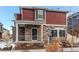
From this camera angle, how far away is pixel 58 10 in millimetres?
3535

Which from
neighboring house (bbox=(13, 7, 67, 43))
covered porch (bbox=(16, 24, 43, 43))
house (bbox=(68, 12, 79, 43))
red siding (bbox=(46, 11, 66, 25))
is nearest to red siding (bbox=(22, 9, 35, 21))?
neighboring house (bbox=(13, 7, 67, 43))

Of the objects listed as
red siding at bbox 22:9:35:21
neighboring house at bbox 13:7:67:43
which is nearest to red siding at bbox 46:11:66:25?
neighboring house at bbox 13:7:67:43

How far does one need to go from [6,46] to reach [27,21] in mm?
498

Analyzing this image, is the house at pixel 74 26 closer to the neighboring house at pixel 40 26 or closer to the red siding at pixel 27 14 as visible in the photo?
the neighboring house at pixel 40 26

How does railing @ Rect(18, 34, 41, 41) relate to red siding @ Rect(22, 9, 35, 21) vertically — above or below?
below

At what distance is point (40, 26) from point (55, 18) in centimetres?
26

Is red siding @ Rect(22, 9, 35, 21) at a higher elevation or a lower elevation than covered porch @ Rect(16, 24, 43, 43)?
higher

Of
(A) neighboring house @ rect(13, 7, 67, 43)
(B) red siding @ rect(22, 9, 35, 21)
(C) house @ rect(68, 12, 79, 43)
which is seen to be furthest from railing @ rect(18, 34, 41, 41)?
(C) house @ rect(68, 12, 79, 43)

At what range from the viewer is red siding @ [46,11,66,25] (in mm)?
3545

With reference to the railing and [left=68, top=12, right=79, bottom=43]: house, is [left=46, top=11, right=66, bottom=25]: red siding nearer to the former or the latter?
[left=68, top=12, right=79, bottom=43]: house

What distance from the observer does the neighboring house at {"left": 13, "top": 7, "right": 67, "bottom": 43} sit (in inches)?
139

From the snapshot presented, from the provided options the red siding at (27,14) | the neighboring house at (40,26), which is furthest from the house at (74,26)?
the red siding at (27,14)

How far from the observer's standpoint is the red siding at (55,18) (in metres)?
3.54

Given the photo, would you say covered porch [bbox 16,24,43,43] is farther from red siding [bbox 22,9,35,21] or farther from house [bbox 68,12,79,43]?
house [bbox 68,12,79,43]
